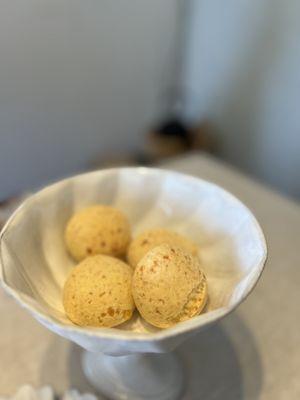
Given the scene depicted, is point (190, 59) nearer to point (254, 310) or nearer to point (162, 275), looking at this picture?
point (254, 310)

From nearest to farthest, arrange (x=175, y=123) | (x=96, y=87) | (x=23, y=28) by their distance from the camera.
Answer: (x=23, y=28), (x=96, y=87), (x=175, y=123)

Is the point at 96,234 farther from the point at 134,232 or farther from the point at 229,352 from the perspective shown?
the point at 229,352

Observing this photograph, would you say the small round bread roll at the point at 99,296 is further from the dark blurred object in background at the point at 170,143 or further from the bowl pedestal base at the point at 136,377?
the dark blurred object in background at the point at 170,143

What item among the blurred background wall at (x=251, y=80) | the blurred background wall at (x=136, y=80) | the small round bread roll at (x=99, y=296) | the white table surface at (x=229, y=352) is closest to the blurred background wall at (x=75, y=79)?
the blurred background wall at (x=136, y=80)

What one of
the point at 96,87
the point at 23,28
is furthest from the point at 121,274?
the point at 96,87

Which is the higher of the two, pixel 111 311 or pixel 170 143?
pixel 111 311

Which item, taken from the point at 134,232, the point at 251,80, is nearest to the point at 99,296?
the point at 134,232
